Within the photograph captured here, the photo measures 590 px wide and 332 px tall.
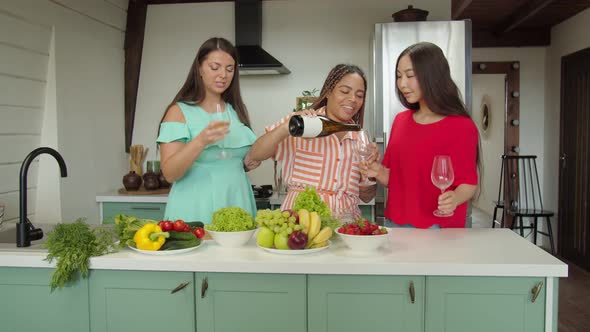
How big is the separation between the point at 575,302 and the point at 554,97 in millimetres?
2684

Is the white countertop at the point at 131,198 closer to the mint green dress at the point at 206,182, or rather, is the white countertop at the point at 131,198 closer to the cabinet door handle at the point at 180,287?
the mint green dress at the point at 206,182

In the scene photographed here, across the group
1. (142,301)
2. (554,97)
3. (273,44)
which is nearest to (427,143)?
(142,301)

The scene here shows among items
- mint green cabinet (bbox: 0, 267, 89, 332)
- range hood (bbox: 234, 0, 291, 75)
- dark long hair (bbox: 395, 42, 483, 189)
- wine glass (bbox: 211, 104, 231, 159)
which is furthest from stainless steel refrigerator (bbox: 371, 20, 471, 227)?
mint green cabinet (bbox: 0, 267, 89, 332)

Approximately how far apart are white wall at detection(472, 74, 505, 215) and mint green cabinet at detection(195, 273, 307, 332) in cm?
497

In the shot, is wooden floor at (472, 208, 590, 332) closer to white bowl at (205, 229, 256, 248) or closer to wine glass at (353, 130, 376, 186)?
wine glass at (353, 130, 376, 186)

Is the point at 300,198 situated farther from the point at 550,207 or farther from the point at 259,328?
the point at 550,207

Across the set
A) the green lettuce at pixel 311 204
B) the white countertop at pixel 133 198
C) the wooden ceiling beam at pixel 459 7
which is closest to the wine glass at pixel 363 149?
the green lettuce at pixel 311 204

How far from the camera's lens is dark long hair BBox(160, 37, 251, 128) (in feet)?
7.45

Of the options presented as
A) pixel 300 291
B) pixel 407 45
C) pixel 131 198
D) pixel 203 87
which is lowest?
pixel 300 291

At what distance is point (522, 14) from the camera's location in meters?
5.23

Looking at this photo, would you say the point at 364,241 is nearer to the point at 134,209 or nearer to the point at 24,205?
the point at 24,205

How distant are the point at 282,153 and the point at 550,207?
4922 mm

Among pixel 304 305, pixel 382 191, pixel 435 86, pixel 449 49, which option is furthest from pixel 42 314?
pixel 449 49

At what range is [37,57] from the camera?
3520 mm
